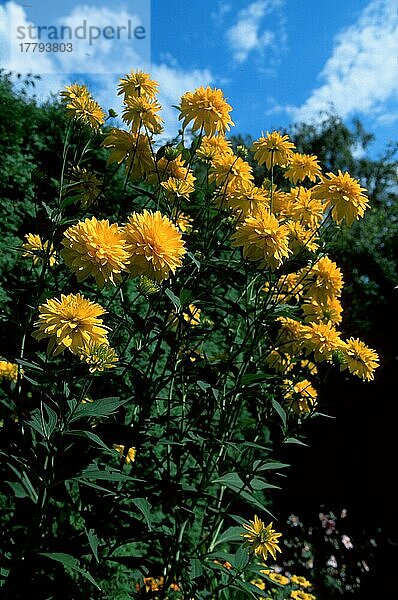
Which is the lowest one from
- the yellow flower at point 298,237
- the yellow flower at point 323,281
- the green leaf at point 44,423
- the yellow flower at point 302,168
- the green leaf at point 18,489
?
the green leaf at point 18,489

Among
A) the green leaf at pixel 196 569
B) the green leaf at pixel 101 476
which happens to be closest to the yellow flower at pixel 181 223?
the green leaf at pixel 101 476

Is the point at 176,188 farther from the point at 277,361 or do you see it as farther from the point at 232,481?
the point at 232,481

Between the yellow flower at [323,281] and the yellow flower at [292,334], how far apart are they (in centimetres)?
12

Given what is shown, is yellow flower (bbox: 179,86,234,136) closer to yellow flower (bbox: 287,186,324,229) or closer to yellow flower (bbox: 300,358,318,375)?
yellow flower (bbox: 287,186,324,229)

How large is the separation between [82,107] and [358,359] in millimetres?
1230

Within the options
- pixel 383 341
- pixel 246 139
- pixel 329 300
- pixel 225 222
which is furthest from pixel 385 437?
pixel 246 139

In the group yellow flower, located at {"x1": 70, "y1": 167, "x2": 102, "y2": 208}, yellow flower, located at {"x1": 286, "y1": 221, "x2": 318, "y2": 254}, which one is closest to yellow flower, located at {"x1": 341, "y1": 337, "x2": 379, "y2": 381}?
yellow flower, located at {"x1": 286, "y1": 221, "x2": 318, "y2": 254}

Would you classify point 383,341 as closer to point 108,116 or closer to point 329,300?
point 329,300

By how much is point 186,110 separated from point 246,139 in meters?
14.8

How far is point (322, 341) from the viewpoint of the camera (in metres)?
1.91

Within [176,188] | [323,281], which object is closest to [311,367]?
[323,281]

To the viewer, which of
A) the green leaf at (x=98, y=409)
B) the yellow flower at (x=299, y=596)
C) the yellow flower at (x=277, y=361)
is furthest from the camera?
the yellow flower at (x=299, y=596)

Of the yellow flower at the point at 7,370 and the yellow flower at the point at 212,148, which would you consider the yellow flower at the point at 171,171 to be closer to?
the yellow flower at the point at 212,148

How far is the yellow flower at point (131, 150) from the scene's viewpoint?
1.72m
